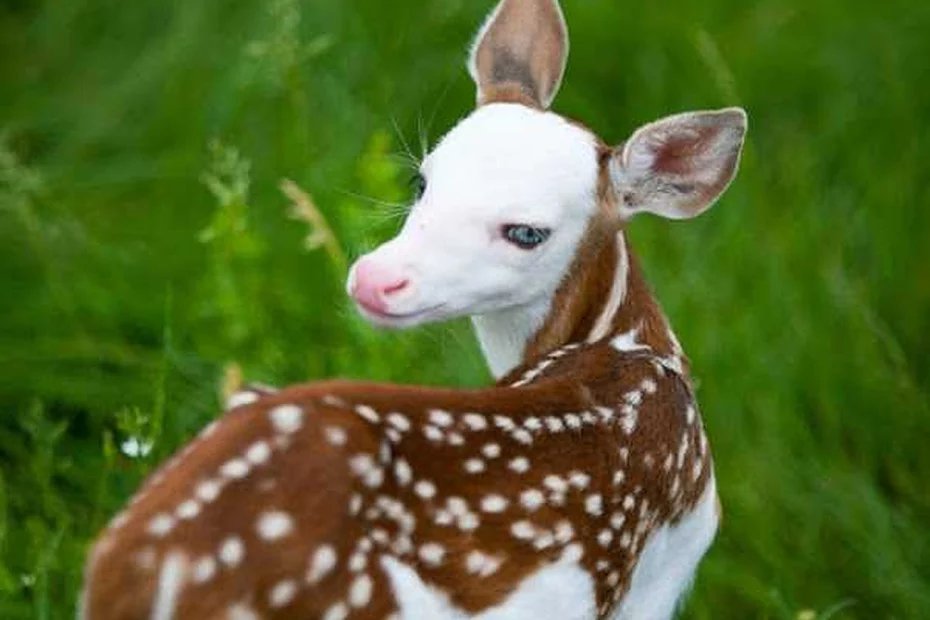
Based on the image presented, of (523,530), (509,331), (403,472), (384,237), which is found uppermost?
(403,472)

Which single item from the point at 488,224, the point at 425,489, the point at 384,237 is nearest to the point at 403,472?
the point at 425,489

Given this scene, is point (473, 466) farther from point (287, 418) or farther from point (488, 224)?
point (488, 224)

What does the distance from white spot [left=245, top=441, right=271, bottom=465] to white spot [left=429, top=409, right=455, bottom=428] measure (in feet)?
0.66

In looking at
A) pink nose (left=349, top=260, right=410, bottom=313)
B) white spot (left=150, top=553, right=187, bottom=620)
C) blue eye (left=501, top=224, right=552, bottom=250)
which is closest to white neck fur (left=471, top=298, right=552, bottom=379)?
blue eye (left=501, top=224, right=552, bottom=250)

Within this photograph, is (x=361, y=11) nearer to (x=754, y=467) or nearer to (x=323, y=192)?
(x=323, y=192)

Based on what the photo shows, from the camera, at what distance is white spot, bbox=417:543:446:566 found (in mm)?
2486

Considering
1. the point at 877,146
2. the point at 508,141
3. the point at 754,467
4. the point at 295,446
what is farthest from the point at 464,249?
the point at 877,146

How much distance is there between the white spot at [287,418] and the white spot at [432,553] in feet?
0.61

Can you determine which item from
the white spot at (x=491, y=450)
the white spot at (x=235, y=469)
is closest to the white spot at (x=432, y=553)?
the white spot at (x=491, y=450)

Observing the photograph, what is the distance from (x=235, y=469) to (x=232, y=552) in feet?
0.25

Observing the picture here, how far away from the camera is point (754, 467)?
3.89 m

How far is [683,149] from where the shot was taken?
2998 mm

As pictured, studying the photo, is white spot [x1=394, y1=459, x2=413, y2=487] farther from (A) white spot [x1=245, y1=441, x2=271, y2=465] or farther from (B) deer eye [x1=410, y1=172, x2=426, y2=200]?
(B) deer eye [x1=410, y1=172, x2=426, y2=200]

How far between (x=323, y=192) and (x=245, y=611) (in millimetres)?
2058
